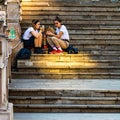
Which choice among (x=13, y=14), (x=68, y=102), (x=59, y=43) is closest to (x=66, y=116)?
(x=68, y=102)

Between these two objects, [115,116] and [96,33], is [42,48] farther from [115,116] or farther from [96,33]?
[115,116]

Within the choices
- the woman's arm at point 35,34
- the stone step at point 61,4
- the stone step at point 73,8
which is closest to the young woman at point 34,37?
the woman's arm at point 35,34

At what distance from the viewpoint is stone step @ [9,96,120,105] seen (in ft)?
36.5

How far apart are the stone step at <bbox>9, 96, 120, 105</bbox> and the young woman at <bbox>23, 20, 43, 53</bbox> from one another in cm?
422

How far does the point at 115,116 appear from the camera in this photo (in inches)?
415

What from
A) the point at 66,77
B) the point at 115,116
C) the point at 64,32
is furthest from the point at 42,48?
the point at 115,116

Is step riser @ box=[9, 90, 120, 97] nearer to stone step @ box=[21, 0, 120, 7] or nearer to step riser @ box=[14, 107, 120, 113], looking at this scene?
step riser @ box=[14, 107, 120, 113]

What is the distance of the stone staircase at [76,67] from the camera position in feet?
36.6

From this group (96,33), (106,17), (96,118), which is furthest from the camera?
(106,17)

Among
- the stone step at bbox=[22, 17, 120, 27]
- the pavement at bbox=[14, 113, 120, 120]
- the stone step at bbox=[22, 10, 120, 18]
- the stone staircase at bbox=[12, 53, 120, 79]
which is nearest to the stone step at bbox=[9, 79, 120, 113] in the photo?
the pavement at bbox=[14, 113, 120, 120]

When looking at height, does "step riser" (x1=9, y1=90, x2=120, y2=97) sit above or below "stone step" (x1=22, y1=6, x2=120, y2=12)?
below

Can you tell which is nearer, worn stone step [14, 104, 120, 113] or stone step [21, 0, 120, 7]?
worn stone step [14, 104, 120, 113]

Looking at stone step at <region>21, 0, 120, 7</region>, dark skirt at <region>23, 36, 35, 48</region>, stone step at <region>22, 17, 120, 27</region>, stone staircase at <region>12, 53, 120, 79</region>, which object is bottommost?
stone staircase at <region>12, 53, 120, 79</region>

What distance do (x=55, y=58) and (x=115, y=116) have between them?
15.2 ft
